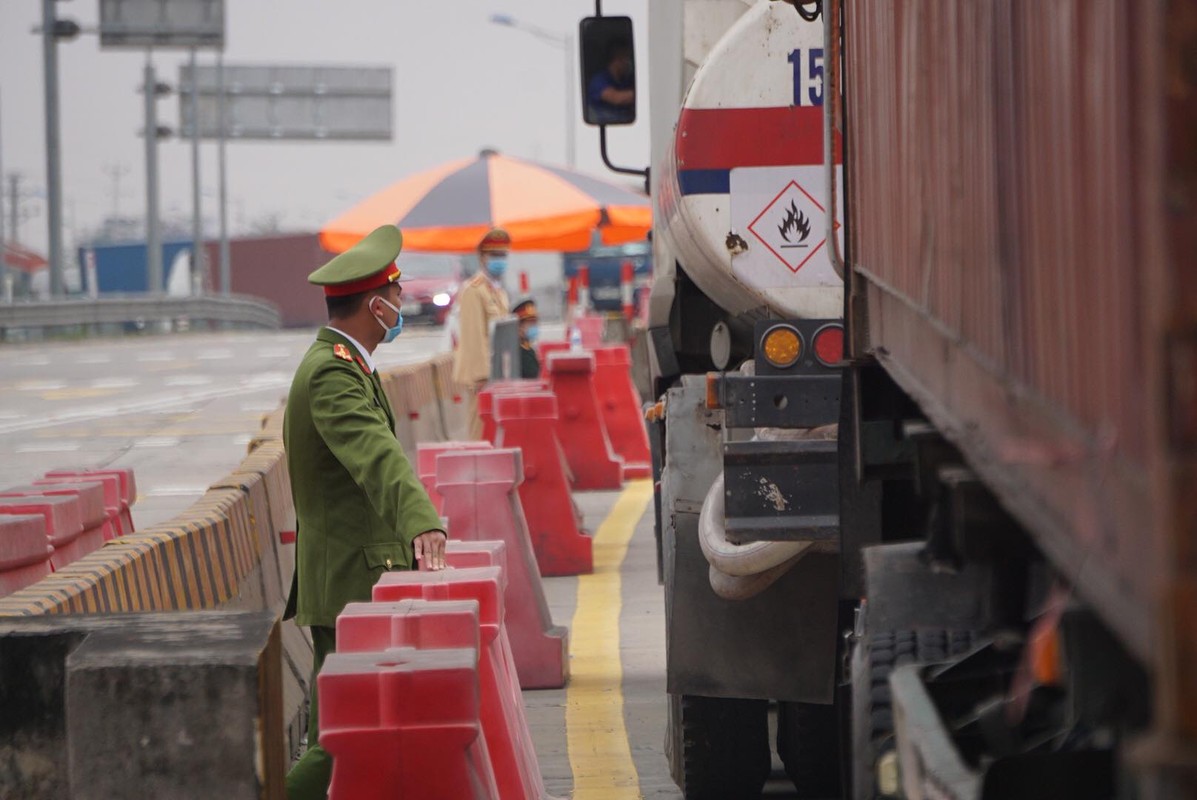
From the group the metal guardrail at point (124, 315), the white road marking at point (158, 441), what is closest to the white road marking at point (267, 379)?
the white road marking at point (158, 441)

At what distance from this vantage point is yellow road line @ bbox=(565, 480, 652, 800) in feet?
24.2

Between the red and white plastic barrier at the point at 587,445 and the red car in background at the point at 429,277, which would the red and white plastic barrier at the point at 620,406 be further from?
the red car in background at the point at 429,277

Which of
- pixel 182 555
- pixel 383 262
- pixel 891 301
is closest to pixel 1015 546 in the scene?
pixel 891 301

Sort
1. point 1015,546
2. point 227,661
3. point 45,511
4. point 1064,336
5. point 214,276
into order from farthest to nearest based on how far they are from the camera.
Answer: point 214,276 → point 45,511 → point 227,661 → point 1015,546 → point 1064,336

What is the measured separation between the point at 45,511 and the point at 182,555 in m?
0.86

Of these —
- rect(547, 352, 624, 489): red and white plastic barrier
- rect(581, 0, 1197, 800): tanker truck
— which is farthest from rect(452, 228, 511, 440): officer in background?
rect(581, 0, 1197, 800): tanker truck

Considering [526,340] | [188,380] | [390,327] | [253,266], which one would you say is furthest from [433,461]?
[253,266]

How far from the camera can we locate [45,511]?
7219 millimetres

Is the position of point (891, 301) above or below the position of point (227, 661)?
above

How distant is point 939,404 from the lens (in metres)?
3.67

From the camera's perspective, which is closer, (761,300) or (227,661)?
(227,661)

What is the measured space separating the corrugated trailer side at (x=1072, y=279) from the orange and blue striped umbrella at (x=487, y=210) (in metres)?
18.7

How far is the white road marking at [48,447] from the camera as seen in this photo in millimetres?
18906

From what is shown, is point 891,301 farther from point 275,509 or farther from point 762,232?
point 275,509
